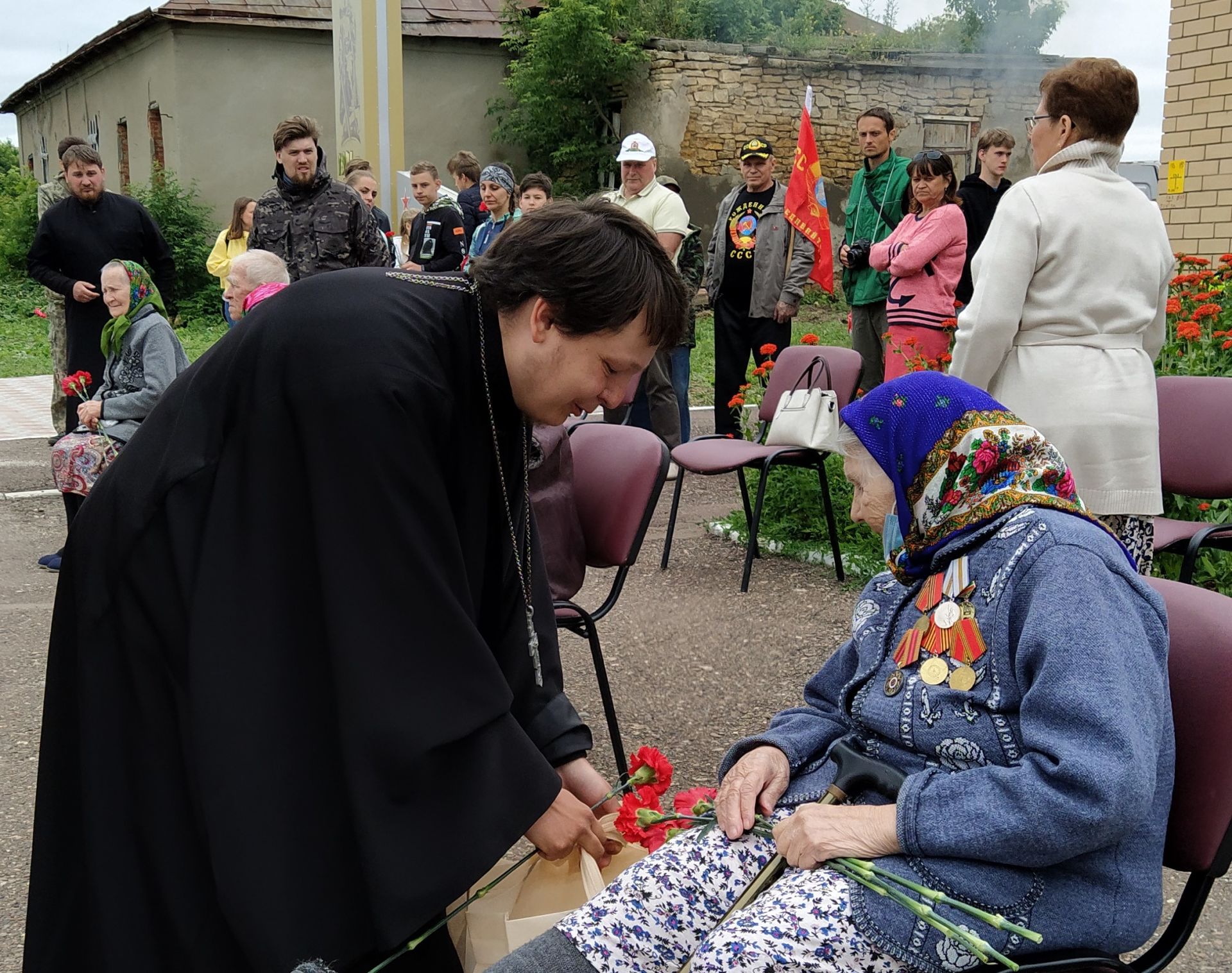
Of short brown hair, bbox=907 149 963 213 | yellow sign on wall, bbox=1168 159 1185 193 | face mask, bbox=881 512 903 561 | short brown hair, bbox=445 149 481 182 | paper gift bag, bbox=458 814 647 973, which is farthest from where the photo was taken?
short brown hair, bbox=445 149 481 182

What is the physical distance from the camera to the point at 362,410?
1.81 metres

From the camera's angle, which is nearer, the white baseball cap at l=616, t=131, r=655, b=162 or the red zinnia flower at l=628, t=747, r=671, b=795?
the red zinnia flower at l=628, t=747, r=671, b=795

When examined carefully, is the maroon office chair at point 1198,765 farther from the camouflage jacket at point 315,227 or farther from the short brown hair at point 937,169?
the camouflage jacket at point 315,227

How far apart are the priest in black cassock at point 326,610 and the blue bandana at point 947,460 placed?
43 centimetres

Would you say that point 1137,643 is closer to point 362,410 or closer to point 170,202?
point 362,410

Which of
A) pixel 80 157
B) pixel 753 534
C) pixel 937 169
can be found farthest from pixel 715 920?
pixel 80 157

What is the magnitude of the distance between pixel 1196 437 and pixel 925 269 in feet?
7.95

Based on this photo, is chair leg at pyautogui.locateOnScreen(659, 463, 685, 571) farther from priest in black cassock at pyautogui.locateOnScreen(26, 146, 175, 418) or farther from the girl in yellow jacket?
the girl in yellow jacket

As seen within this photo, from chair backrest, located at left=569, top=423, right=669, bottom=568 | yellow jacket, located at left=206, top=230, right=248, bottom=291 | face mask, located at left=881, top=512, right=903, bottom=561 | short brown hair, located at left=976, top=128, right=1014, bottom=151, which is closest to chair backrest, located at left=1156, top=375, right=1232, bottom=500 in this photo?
face mask, located at left=881, top=512, right=903, bottom=561

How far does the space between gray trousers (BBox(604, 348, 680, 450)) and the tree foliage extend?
55.0 feet

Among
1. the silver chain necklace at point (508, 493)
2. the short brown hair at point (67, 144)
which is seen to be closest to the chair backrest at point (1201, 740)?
the silver chain necklace at point (508, 493)

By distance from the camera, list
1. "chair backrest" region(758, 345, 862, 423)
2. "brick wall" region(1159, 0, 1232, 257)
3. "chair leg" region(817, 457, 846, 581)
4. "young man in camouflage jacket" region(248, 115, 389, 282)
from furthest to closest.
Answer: "brick wall" region(1159, 0, 1232, 257), "young man in camouflage jacket" region(248, 115, 389, 282), "chair backrest" region(758, 345, 862, 423), "chair leg" region(817, 457, 846, 581)

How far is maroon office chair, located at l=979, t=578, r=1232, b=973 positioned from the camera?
6.08 feet

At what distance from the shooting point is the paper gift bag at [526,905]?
6.83 ft
